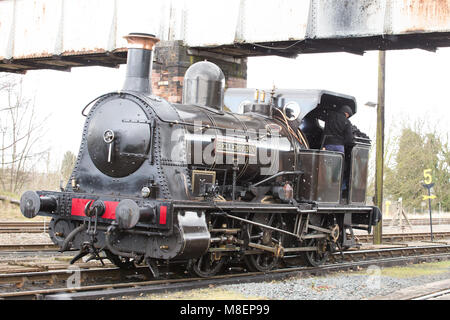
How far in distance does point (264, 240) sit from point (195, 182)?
161 centimetres

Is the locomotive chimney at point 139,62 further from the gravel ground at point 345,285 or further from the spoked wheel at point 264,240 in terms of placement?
the gravel ground at point 345,285

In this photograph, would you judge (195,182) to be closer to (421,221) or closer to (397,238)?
(397,238)

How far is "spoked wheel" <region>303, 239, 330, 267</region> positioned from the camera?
10.5 metres

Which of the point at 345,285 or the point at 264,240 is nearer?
the point at 345,285

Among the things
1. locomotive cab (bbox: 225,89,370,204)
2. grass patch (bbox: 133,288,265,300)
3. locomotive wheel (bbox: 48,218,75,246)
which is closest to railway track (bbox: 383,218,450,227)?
locomotive cab (bbox: 225,89,370,204)

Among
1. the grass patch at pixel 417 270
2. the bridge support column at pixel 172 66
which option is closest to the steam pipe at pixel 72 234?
the grass patch at pixel 417 270

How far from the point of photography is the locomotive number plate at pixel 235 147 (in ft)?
29.0

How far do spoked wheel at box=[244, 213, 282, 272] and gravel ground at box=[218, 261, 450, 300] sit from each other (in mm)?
658

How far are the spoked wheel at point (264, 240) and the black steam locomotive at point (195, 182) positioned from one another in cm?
2

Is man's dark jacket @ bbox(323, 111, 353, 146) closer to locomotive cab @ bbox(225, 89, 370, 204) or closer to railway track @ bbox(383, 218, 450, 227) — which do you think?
locomotive cab @ bbox(225, 89, 370, 204)

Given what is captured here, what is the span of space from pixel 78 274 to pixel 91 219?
74 centimetres

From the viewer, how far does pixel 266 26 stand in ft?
41.1

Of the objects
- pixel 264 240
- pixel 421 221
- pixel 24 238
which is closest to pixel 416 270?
pixel 264 240

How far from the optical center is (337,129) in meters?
10.8
